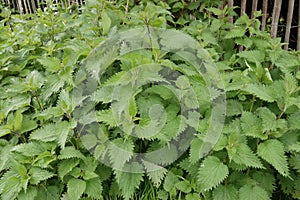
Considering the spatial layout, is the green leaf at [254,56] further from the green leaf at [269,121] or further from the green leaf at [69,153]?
the green leaf at [69,153]

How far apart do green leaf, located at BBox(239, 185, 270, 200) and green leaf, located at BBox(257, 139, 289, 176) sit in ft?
0.55

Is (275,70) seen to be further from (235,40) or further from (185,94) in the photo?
(185,94)

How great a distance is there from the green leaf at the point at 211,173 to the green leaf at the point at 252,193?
178mm

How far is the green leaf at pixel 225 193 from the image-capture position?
6.09 feet

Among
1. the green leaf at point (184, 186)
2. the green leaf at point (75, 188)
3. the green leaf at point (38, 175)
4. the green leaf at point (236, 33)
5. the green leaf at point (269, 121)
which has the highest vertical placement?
the green leaf at point (236, 33)

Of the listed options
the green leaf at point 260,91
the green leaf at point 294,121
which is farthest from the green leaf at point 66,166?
the green leaf at point 294,121

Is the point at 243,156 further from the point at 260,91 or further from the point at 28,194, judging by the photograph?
the point at 28,194

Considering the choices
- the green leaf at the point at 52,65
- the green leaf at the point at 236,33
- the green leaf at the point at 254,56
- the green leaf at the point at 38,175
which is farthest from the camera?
the green leaf at the point at 236,33

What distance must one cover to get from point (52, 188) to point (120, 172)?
44 cm

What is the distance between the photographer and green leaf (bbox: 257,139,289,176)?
5.66ft

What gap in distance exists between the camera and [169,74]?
2119 mm

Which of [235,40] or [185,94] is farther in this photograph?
[235,40]

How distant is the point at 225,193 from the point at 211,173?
0.61 feet

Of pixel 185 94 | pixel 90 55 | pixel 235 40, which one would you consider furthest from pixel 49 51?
pixel 235 40
